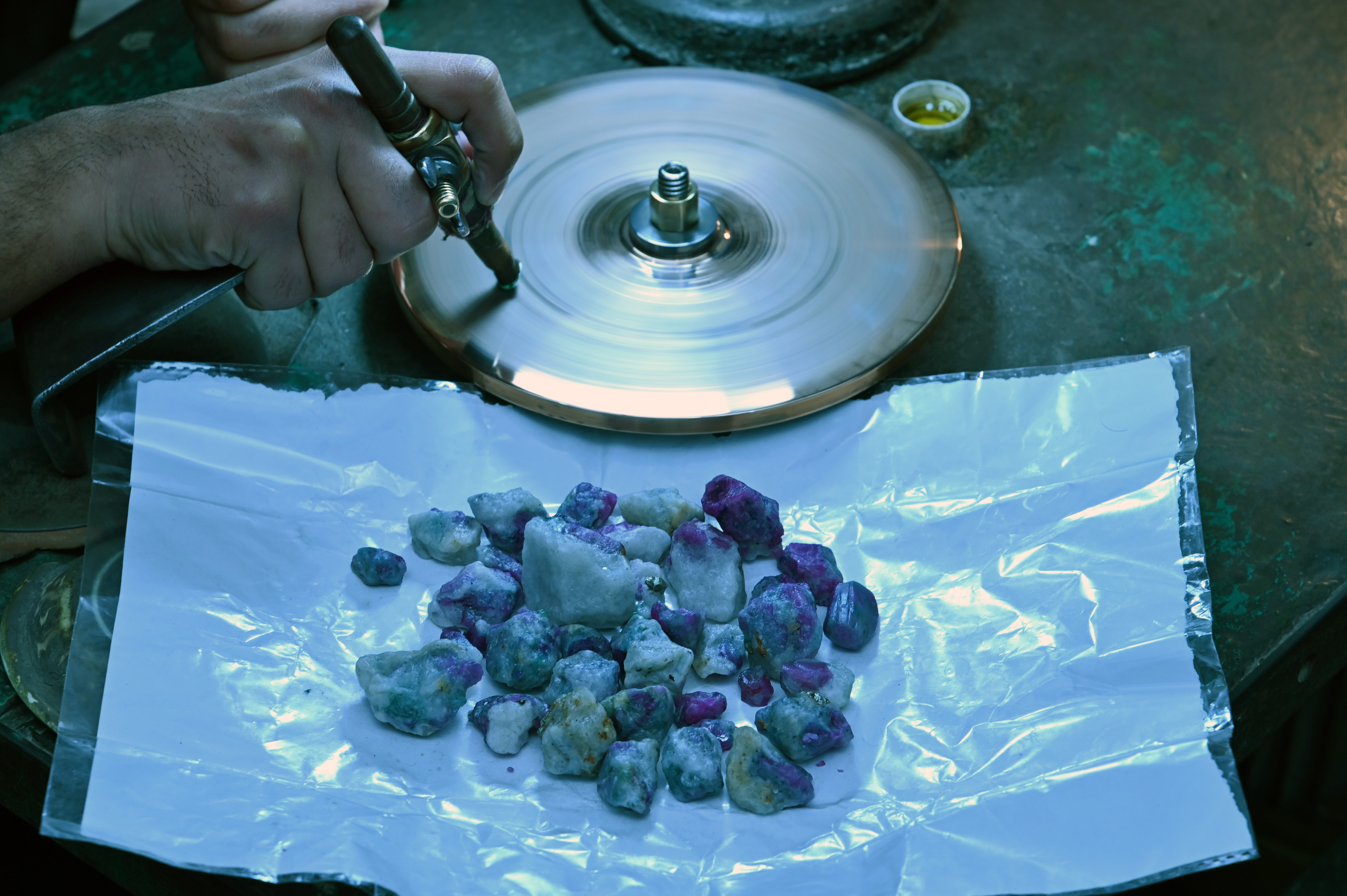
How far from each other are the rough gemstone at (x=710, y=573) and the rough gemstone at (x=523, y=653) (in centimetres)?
14

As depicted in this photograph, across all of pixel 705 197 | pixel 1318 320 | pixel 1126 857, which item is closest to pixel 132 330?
pixel 705 197

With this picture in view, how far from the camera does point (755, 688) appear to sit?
95cm

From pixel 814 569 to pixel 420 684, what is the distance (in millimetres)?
354

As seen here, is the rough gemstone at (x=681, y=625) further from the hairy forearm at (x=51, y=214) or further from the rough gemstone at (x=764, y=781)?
the hairy forearm at (x=51, y=214)

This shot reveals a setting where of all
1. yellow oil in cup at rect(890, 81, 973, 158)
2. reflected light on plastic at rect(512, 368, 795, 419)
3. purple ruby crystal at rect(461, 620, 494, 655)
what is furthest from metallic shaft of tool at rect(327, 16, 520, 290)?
yellow oil in cup at rect(890, 81, 973, 158)

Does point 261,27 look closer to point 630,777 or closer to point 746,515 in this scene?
point 746,515

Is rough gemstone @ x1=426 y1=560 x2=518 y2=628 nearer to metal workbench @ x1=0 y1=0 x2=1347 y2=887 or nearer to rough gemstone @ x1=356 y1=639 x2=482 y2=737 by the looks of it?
rough gemstone @ x1=356 y1=639 x2=482 y2=737

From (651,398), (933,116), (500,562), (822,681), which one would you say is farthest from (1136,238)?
(500,562)

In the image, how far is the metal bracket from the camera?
1.00 m

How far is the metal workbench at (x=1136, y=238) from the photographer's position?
1.05m

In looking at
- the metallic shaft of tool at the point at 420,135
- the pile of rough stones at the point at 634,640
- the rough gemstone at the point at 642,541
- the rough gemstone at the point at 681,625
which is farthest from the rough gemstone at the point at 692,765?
the metallic shaft of tool at the point at 420,135

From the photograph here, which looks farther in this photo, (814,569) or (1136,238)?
(1136,238)

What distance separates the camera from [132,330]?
102 cm

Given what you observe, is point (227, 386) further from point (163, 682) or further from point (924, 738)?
point (924, 738)
